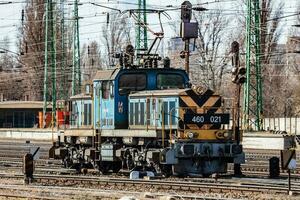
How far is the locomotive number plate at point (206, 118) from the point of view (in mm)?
22609

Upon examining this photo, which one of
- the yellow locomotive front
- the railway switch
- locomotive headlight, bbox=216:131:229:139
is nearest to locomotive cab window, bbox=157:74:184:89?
the yellow locomotive front

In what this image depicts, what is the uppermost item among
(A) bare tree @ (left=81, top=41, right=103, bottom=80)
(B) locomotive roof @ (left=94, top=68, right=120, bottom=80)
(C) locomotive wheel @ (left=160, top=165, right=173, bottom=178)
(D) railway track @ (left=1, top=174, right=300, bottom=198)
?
(A) bare tree @ (left=81, top=41, right=103, bottom=80)

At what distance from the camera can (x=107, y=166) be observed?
25969 mm

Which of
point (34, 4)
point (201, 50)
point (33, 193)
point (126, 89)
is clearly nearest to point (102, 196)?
point (33, 193)

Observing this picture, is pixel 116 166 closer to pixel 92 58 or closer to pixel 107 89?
pixel 107 89

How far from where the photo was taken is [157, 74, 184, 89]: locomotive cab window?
24.6 m

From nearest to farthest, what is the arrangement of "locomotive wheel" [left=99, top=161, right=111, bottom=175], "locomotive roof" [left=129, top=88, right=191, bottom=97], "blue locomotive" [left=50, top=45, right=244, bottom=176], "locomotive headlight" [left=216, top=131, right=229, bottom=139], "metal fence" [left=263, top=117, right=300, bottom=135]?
"blue locomotive" [left=50, top=45, right=244, bottom=176] < "locomotive roof" [left=129, top=88, right=191, bottom=97] < "locomotive headlight" [left=216, top=131, right=229, bottom=139] < "locomotive wheel" [left=99, top=161, right=111, bottom=175] < "metal fence" [left=263, top=117, right=300, bottom=135]

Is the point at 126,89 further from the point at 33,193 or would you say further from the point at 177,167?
the point at 33,193

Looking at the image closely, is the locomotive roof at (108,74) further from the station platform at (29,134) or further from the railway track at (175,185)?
the station platform at (29,134)

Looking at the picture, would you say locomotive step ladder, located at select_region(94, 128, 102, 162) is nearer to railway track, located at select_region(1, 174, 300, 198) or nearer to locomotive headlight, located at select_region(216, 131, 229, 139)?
railway track, located at select_region(1, 174, 300, 198)

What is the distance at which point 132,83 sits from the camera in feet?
81.0

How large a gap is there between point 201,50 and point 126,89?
53076mm

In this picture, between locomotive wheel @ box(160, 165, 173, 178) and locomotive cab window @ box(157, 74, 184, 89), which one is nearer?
locomotive wheel @ box(160, 165, 173, 178)

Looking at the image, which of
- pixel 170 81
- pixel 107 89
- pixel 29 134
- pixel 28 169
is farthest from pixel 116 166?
pixel 29 134
